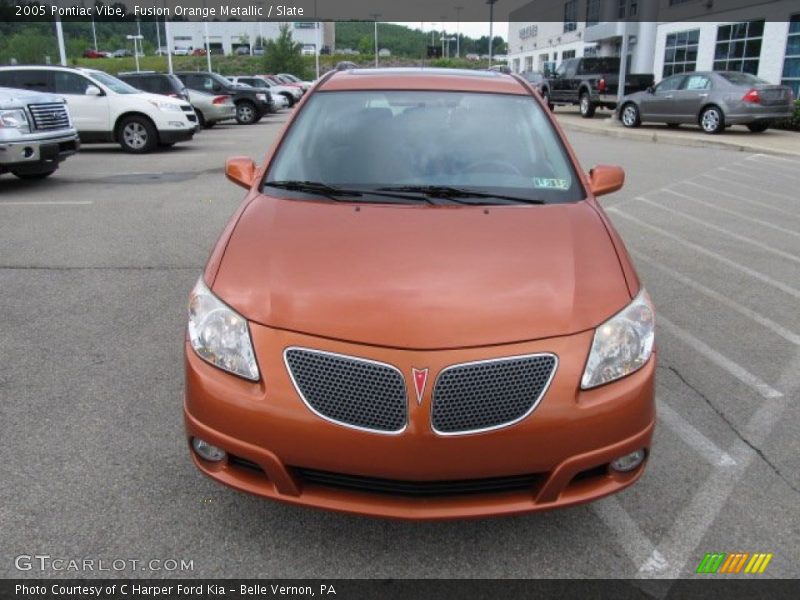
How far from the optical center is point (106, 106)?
14133 mm

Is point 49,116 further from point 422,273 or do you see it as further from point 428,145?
point 422,273

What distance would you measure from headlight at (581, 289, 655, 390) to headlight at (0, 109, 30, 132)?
9.05 m

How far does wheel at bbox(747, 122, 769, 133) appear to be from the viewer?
18031mm

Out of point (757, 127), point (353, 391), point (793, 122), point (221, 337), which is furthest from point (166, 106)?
point (793, 122)

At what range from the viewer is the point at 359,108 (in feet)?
12.6

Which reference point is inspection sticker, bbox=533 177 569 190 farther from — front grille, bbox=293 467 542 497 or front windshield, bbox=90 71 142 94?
front windshield, bbox=90 71 142 94

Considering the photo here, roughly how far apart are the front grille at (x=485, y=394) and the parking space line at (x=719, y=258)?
431cm

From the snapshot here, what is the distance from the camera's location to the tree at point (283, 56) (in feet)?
163

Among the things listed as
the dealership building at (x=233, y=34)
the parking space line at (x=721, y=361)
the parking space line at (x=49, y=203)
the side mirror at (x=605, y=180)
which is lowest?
the parking space line at (x=721, y=361)

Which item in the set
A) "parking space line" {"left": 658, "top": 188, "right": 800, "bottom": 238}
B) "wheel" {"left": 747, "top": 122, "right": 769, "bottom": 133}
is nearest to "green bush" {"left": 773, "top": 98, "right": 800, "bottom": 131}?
"wheel" {"left": 747, "top": 122, "right": 769, "bottom": 133}

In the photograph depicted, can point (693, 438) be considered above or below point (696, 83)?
below

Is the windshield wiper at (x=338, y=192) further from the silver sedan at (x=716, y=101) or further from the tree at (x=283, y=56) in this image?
the tree at (x=283, y=56)

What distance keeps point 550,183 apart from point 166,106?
1295 cm

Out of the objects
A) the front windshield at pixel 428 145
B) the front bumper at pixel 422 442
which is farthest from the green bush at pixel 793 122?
the front bumper at pixel 422 442
